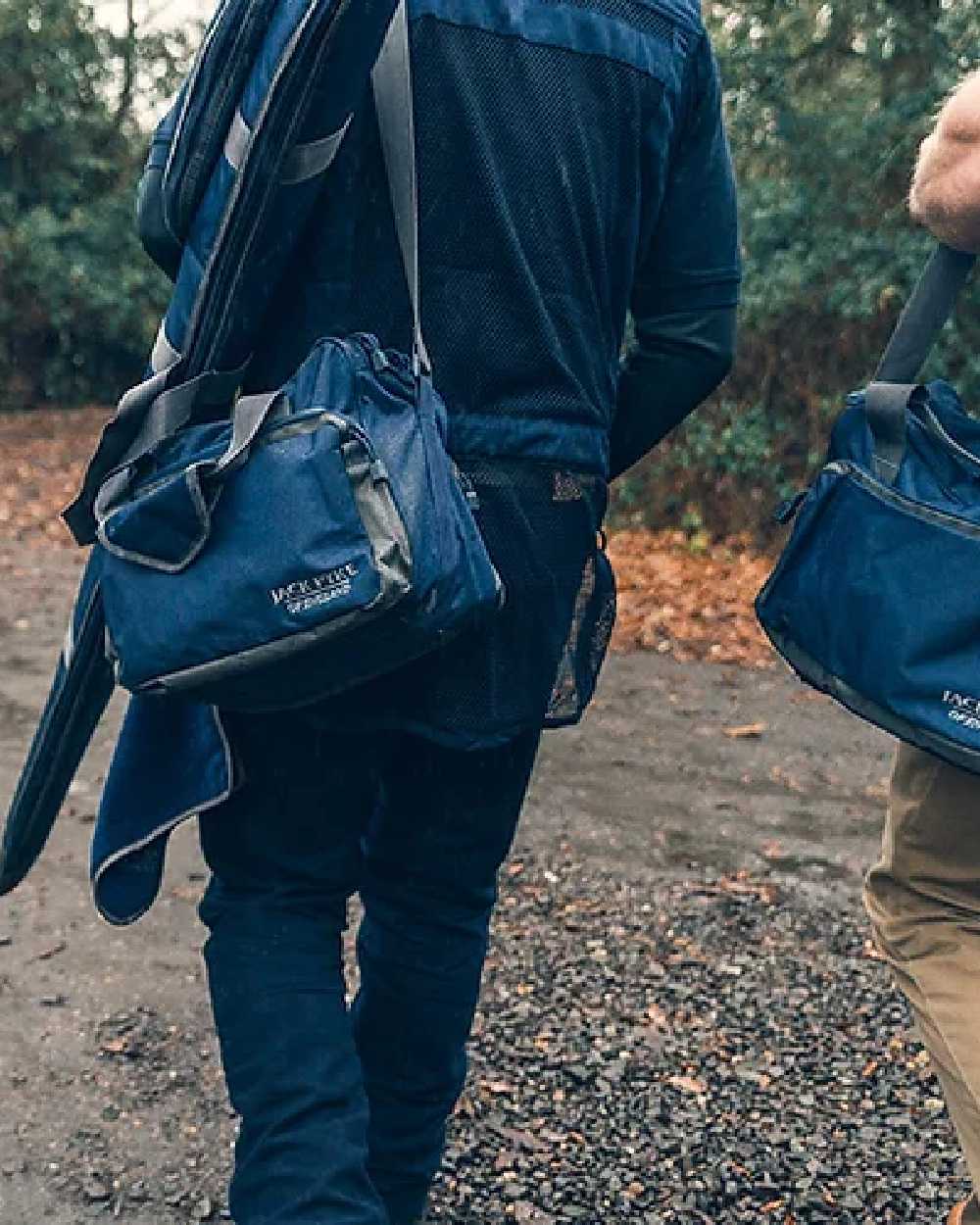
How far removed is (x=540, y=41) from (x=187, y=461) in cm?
68

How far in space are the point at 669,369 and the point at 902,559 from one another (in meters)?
0.60

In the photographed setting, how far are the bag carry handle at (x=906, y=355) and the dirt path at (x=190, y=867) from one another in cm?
169

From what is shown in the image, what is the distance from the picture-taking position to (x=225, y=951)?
85.5 inches

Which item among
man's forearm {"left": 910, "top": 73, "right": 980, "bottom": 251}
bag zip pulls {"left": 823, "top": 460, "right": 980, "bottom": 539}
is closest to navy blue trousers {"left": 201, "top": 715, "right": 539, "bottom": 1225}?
bag zip pulls {"left": 823, "top": 460, "right": 980, "bottom": 539}

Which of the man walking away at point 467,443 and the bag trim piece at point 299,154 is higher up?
the bag trim piece at point 299,154

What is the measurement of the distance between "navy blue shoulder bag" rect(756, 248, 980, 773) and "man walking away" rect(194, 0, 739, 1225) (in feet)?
1.14

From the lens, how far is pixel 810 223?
27.3 feet

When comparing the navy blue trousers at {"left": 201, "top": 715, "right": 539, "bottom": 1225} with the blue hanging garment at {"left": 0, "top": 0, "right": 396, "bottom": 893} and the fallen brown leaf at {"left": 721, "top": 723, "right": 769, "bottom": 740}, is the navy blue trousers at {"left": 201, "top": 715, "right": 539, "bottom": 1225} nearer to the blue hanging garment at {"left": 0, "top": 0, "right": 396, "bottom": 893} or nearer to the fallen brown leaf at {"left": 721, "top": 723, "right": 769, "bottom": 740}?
the blue hanging garment at {"left": 0, "top": 0, "right": 396, "bottom": 893}

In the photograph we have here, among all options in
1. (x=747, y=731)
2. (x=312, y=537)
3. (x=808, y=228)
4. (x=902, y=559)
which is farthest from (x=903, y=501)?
(x=808, y=228)

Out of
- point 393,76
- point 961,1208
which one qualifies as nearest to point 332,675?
point 393,76

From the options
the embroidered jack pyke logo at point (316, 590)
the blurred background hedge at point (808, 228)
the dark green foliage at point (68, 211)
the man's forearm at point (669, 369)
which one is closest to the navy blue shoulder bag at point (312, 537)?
the embroidered jack pyke logo at point (316, 590)

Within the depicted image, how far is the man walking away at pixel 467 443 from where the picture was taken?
78.5 inches

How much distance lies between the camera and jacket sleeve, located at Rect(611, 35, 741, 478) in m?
2.20

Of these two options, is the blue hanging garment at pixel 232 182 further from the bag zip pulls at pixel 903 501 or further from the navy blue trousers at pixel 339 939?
the bag zip pulls at pixel 903 501
